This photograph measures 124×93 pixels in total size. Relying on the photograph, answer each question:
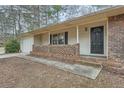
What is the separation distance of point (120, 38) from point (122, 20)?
0.85 metres

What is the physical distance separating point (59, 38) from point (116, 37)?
698cm

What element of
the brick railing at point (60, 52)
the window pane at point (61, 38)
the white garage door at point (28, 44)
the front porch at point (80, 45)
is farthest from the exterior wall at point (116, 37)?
the white garage door at point (28, 44)

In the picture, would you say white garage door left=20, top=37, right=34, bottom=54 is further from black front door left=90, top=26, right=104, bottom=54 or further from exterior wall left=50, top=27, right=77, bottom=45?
black front door left=90, top=26, right=104, bottom=54

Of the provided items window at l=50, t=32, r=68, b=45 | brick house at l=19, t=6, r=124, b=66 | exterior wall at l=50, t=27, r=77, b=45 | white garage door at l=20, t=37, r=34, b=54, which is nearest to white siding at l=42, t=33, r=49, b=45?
brick house at l=19, t=6, r=124, b=66

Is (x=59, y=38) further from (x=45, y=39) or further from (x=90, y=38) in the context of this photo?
(x=90, y=38)

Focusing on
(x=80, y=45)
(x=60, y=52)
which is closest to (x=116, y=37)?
(x=80, y=45)

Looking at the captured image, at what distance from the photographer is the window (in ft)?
40.8

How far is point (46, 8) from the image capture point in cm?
3269

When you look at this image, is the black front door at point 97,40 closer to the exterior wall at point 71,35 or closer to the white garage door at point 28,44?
the exterior wall at point 71,35

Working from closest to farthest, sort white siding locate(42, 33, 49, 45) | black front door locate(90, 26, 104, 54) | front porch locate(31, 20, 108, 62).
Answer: front porch locate(31, 20, 108, 62) → black front door locate(90, 26, 104, 54) → white siding locate(42, 33, 49, 45)

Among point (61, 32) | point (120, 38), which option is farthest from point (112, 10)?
point (61, 32)

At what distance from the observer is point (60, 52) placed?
10578mm

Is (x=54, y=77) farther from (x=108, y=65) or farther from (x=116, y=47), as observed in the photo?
(x=116, y=47)

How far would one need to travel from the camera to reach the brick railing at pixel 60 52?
905cm
